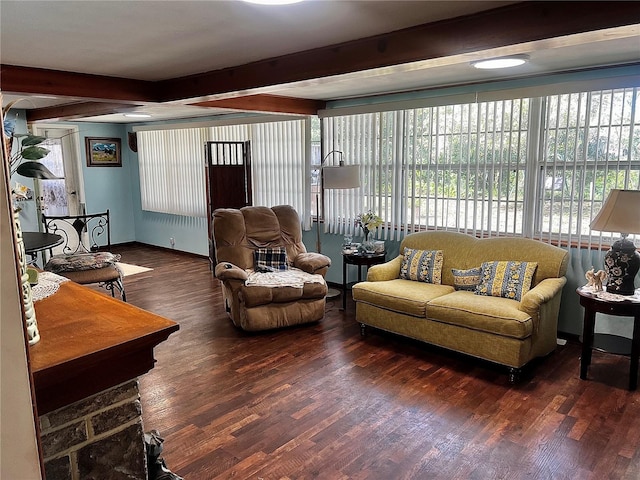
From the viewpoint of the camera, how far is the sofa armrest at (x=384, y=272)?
4289 millimetres

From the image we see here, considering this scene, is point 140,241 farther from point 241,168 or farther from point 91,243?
point 241,168

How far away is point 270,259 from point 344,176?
1114mm

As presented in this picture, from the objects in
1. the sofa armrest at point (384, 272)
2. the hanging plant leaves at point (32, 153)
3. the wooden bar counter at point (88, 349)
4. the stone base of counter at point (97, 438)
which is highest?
the hanging plant leaves at point (32, 153)

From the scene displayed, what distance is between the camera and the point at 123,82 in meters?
3.74

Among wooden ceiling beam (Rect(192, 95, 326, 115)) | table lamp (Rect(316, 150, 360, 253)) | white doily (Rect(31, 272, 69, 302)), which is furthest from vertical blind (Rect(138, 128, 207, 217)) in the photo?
white doily (Rect(31, 272, 69, 302))

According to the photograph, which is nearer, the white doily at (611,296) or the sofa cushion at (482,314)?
the white doily at (611,296)

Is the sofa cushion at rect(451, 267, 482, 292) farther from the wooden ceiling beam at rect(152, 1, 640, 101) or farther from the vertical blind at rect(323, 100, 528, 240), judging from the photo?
the wooden ceiling beam at rect(152, 1, 640, 101)

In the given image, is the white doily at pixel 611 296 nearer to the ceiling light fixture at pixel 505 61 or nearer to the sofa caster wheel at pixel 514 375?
the sofa caster wheel at pixel 514 375

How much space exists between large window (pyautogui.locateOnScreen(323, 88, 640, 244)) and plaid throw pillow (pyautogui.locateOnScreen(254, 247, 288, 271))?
108cm

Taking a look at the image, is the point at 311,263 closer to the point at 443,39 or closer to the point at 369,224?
the point at 369,224

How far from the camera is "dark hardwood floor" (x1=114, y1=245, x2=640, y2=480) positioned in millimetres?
2398

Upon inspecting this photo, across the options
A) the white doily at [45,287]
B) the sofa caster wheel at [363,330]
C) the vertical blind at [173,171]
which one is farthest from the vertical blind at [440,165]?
the white doily at [45,287]

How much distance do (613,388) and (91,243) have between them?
7.46 meters

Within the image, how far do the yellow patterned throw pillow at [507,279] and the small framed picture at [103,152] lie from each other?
6.65m
